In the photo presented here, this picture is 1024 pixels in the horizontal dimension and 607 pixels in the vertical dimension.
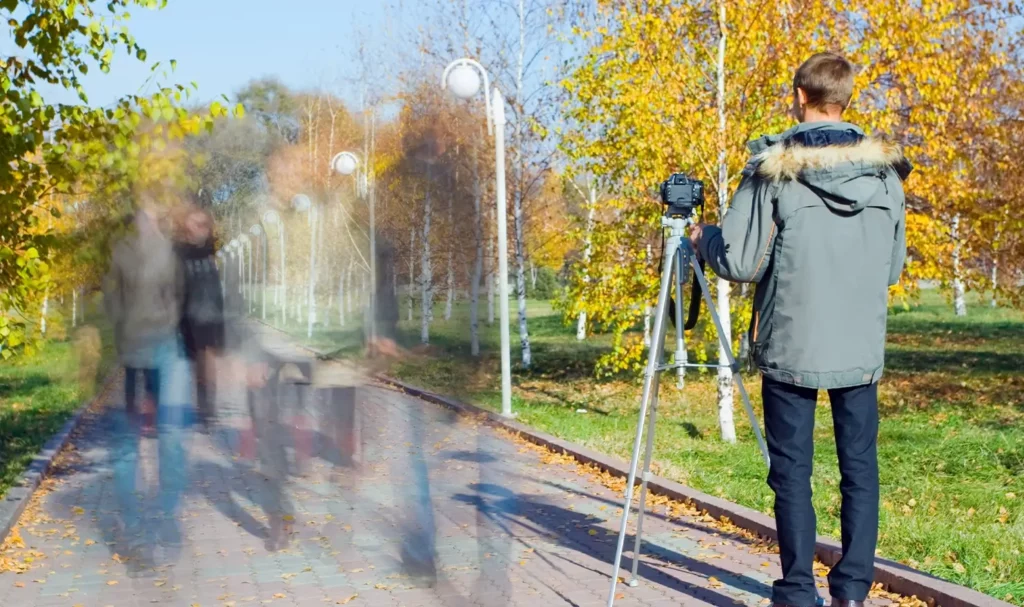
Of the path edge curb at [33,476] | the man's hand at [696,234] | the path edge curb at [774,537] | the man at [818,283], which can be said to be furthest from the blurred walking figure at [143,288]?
the man at [818,283]

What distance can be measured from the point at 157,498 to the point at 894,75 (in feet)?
28.8

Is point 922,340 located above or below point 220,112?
below

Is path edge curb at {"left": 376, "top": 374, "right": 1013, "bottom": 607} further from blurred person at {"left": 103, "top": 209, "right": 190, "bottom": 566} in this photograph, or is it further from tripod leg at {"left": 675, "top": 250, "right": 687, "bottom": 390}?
blurred person at {"left": 103, "top": 209, "right": 190, "bottom": 566}

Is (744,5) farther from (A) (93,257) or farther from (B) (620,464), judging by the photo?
(A) (93,257)

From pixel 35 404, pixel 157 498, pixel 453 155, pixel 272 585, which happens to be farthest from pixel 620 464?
pixel 35 404

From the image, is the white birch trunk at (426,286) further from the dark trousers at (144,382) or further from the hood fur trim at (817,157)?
the dark trousers at (144,382)

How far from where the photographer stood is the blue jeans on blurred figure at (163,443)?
6.34m

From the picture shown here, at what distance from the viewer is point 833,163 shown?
4.05 metres

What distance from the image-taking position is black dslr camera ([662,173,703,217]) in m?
4.72

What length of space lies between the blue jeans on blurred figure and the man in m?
3.17

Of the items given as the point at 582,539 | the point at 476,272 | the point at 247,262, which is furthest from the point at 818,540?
the point at 247,262

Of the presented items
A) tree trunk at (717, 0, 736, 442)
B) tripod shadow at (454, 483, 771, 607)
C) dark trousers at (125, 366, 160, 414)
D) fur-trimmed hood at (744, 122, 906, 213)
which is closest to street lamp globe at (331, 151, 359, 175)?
fur-trimmed hood at (744, 122, 906, 213)

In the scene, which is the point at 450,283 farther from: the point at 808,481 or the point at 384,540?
the point at 384,540

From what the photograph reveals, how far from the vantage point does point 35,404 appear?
48.9ft
